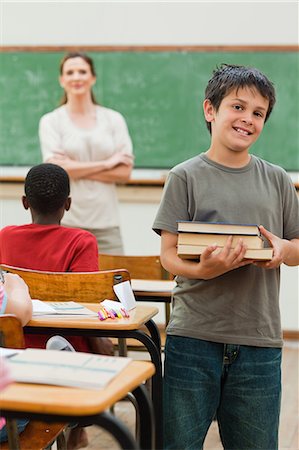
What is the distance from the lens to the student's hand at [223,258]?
8.02 ft

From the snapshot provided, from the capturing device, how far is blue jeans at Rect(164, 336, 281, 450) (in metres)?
2.57

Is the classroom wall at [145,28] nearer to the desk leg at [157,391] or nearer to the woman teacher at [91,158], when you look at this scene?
the woman teacher at [91,158]

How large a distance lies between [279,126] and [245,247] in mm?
4064

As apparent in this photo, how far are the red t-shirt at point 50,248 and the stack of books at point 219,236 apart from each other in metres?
0.93

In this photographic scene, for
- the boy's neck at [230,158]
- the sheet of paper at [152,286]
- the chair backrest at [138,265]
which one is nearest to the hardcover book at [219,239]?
the boy's neck at [230,158]

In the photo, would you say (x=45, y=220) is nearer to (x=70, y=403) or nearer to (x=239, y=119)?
(x=239, y=119)

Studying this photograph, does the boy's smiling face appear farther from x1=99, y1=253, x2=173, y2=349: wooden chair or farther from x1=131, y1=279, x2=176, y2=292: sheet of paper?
x1=99, y1=253, x2=173, y2=349: wooden chair

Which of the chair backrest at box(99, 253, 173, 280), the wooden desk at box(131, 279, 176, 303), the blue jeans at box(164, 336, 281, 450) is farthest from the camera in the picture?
the chair backrest at box(99, 253, 173, 280)

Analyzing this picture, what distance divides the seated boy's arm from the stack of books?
499 millimetres

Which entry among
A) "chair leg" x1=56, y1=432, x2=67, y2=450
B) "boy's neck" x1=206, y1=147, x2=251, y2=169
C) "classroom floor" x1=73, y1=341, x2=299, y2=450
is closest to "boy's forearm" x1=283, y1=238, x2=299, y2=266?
"boy's neck" x1=206, y1=147, x2=251, y2=169

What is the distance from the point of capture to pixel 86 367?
6.21 ft

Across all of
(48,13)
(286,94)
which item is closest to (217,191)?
(286,94)

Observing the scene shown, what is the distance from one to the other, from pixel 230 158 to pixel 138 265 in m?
1.73

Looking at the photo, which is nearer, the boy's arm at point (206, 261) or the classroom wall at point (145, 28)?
the boy's arm at point (206, 261)
